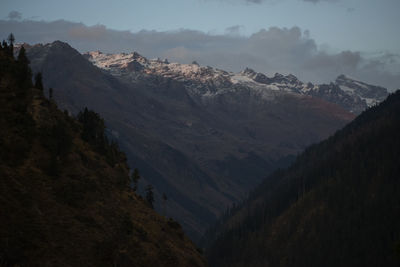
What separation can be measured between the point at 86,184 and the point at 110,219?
952 cm

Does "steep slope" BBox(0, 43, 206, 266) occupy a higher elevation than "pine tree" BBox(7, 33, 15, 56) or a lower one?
lower

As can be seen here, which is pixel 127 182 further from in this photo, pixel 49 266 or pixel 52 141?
pixel 49 266

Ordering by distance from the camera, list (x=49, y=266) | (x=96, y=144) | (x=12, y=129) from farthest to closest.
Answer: (x=96, y=144), (x=12, y=129), (x=49, y=266)

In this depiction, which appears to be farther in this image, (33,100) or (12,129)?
(33,100)

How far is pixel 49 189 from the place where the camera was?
9406 cm

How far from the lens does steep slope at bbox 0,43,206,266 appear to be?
261 feet

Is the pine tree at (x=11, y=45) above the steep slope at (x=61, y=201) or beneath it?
above

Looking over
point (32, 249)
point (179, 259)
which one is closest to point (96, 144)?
point (179, 259)

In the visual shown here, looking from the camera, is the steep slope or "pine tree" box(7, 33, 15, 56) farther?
"pine tree" box(7, 33, 15, 56)

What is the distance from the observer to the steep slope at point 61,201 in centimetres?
7969

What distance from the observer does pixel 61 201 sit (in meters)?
93.8

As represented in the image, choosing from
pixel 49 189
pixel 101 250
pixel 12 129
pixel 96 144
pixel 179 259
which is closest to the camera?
pixel 101 250

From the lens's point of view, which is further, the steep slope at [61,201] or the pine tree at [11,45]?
the pine tree at [11,45]

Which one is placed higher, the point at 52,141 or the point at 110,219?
the point at 52,141
